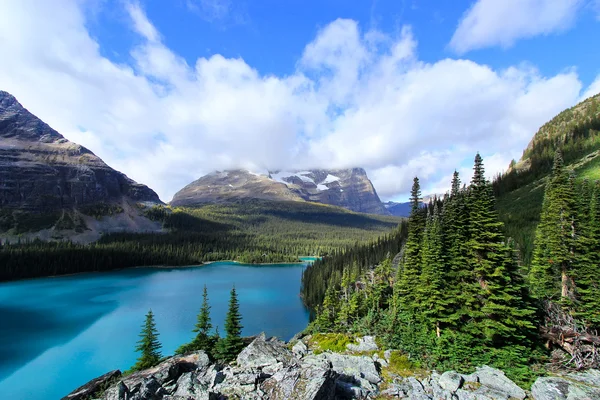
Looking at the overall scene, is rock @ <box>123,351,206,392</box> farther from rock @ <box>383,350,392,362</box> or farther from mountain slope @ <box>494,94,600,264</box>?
mountain slope @ <box>494,94,600,264</box>

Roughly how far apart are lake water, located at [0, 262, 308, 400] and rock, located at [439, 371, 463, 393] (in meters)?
37.0

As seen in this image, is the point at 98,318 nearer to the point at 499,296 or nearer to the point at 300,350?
the point at 300,350

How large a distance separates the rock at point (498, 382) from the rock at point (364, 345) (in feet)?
26.0

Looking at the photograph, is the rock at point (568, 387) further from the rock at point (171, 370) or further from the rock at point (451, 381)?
the rock at point (171, 370)

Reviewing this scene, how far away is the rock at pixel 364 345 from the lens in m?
22.9

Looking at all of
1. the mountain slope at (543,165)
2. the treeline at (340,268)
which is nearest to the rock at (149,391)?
the mountain slope at (543,165)

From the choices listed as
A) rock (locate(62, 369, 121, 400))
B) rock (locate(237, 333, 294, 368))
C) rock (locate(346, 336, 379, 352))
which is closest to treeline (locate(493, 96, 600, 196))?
rock (locate(346, 336, 379, 352))

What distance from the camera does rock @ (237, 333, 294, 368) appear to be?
19906 mm

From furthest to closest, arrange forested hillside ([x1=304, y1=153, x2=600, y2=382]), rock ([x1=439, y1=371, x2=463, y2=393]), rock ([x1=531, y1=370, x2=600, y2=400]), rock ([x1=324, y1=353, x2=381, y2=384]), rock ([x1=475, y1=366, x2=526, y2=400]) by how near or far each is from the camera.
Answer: forested hillside ([x1=304, y1=153, x2=600, y2=382]) < rock ([x1=324, y1=353, x2=381, y2=384]) < rock ([x1=439, y1=371, x2=463, y2=393]) < rock ([x1=475, y1=366, x2=526, y2=400]) < rock ([x1=531, y1=370, x2=600, y2=400])

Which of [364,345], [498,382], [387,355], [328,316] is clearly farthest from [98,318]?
[498,382]

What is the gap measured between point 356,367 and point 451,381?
17.7 feet

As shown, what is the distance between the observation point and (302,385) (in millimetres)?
14398

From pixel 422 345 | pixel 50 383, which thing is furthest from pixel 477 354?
pixel 50 383

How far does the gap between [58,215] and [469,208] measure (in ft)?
788
